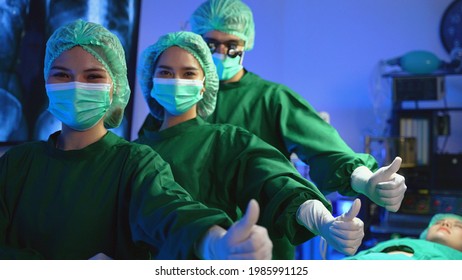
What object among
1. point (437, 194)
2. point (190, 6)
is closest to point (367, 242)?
point (437, 194)

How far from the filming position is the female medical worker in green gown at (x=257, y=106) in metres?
1.52

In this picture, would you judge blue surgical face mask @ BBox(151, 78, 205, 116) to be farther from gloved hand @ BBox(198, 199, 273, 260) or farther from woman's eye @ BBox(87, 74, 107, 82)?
gloved hand @ BBox(198, 199, 273, 260)

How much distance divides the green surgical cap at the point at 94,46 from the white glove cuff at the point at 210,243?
41cm

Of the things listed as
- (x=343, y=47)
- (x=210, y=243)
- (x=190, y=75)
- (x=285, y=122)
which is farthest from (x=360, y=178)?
(x=343, y=47)

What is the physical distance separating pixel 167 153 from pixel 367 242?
81.5 inches

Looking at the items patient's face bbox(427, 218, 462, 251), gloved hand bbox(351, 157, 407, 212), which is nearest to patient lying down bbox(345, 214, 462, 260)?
patient's face bbox(427, 218, 462, 251)

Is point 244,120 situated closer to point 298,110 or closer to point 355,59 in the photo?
point 298,110

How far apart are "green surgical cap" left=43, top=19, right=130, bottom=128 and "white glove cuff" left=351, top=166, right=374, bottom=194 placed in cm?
58

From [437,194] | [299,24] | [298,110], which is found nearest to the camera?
[298,110]

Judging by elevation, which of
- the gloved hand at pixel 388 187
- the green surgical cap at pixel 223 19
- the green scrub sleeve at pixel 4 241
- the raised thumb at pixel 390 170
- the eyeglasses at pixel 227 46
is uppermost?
the green surgical cap at pixel 223 19

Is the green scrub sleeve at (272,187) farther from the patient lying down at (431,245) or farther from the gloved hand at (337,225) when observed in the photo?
the patient lying down at (431,245)

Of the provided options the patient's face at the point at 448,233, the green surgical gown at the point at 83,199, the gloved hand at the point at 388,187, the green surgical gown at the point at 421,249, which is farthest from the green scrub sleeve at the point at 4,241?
the patient's face at the point at 448,233

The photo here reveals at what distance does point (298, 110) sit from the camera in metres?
1.62

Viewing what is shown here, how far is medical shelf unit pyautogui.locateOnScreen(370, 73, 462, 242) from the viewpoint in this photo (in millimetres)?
2990
